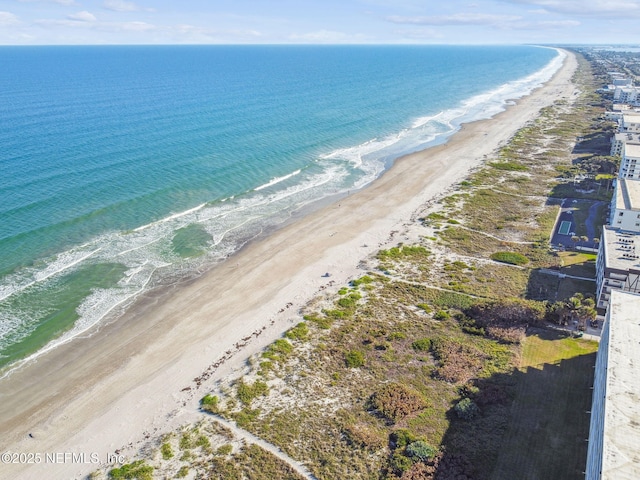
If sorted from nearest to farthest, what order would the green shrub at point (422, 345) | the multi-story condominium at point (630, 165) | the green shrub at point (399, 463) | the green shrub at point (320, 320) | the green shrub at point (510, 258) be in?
the green shrub at point (399, 463) → the green shrub at point (422, 345) → the green shrub at point (320, 320) → the green shrub at point (510, 258) → the multi-story condominium at point (630, 165)

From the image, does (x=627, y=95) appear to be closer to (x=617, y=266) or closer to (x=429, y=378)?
(x=617, y=266)

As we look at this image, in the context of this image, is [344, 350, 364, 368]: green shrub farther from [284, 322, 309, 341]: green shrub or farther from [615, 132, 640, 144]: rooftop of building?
[615, 132, 640, 144]: rooftop of building

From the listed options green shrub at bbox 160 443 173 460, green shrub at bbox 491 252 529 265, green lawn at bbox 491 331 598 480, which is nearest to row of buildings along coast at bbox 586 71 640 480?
green lawn at bbox 491 331 598 480

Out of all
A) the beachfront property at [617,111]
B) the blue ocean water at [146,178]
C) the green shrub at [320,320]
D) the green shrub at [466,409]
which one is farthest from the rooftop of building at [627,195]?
the beachfront property at [617,111]

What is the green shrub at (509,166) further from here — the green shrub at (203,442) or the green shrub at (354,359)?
the green shrub at (203,442)

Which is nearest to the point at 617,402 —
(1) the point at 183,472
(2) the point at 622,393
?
(2) the point at 622,393
